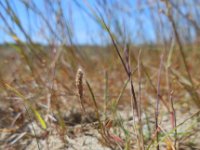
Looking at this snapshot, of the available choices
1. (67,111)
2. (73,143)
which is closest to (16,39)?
(67,111)

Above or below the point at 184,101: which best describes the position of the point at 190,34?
above

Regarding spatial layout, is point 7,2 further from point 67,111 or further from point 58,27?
point 67,111

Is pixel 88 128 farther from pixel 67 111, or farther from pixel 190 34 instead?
pixel 190 34

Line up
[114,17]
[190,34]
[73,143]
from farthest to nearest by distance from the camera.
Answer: [190,34]
[114,17]
[73,143]

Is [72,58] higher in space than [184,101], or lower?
higher

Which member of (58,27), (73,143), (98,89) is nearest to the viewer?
(73,143)

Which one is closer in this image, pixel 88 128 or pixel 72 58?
pixel 88 128

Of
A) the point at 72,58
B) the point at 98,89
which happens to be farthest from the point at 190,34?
the point at 72,58

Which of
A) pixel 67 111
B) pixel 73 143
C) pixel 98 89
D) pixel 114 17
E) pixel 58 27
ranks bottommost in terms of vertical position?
pixel 73 143

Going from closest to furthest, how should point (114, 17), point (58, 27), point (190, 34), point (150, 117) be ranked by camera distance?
1. point (150, 117)
2. point (58, 27)
3. point (114, 17)
4. point (190, 34)
